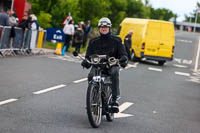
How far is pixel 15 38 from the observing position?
2066 cm

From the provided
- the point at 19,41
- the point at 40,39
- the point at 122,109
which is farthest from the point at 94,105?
the point at 40,39

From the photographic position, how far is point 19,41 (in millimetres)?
21203

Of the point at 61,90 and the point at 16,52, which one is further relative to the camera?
the point at 16,52

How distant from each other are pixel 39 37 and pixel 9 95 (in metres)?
14.0

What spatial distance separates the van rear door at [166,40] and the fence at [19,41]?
6408 mm

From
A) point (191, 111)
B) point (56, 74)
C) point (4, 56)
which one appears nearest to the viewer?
point (191, 111)

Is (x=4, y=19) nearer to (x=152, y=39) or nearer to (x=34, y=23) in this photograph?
(x=34, y=23)

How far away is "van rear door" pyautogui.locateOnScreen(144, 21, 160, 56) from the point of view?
88.8 ft

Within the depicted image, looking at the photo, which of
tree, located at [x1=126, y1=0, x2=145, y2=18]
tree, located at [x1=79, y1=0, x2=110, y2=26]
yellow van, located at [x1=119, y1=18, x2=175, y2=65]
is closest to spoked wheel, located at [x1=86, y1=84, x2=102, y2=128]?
yellow van, located at [x1=119, y1=18, x2=175, y2=65]

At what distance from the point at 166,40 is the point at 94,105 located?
2030 cm

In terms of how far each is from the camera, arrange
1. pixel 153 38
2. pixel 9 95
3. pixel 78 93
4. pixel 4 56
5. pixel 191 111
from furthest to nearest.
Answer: pixel 153 38
pixel 4 56
pixel 78 93
pixel 191 111
pixel 9 95

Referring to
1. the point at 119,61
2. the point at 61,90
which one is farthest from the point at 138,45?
the point at 119,61

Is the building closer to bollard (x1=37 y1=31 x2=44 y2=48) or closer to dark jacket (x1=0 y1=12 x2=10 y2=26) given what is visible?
bollard (x1=37 y1=31 x2=44 y2=48)

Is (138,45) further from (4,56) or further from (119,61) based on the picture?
(119,61)
